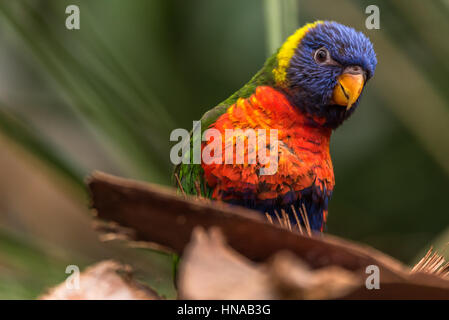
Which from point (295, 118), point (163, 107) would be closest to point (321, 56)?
point (295, 118)

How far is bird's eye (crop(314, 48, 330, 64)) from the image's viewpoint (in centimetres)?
133

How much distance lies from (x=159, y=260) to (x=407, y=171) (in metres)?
1.43

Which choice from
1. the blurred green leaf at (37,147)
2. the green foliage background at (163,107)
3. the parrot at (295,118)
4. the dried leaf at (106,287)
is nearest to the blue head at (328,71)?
the parrot at (295,118)

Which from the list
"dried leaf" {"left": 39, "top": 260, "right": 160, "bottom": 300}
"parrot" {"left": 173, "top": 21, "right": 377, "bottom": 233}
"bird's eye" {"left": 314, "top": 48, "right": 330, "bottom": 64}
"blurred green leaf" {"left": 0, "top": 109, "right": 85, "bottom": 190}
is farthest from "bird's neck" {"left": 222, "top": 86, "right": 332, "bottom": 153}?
"dried leaf" {"left": 39, "top": 260, "right": 160, "bottom": 300}

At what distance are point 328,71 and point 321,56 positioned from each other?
6 cm

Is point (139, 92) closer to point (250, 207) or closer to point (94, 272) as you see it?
point (250, 207)

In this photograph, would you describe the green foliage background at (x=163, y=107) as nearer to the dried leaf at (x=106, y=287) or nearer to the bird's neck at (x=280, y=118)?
the bird's neck at (x=280, y=118)

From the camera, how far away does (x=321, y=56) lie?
1.34 m

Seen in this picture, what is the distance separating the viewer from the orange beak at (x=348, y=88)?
1.27 meters
